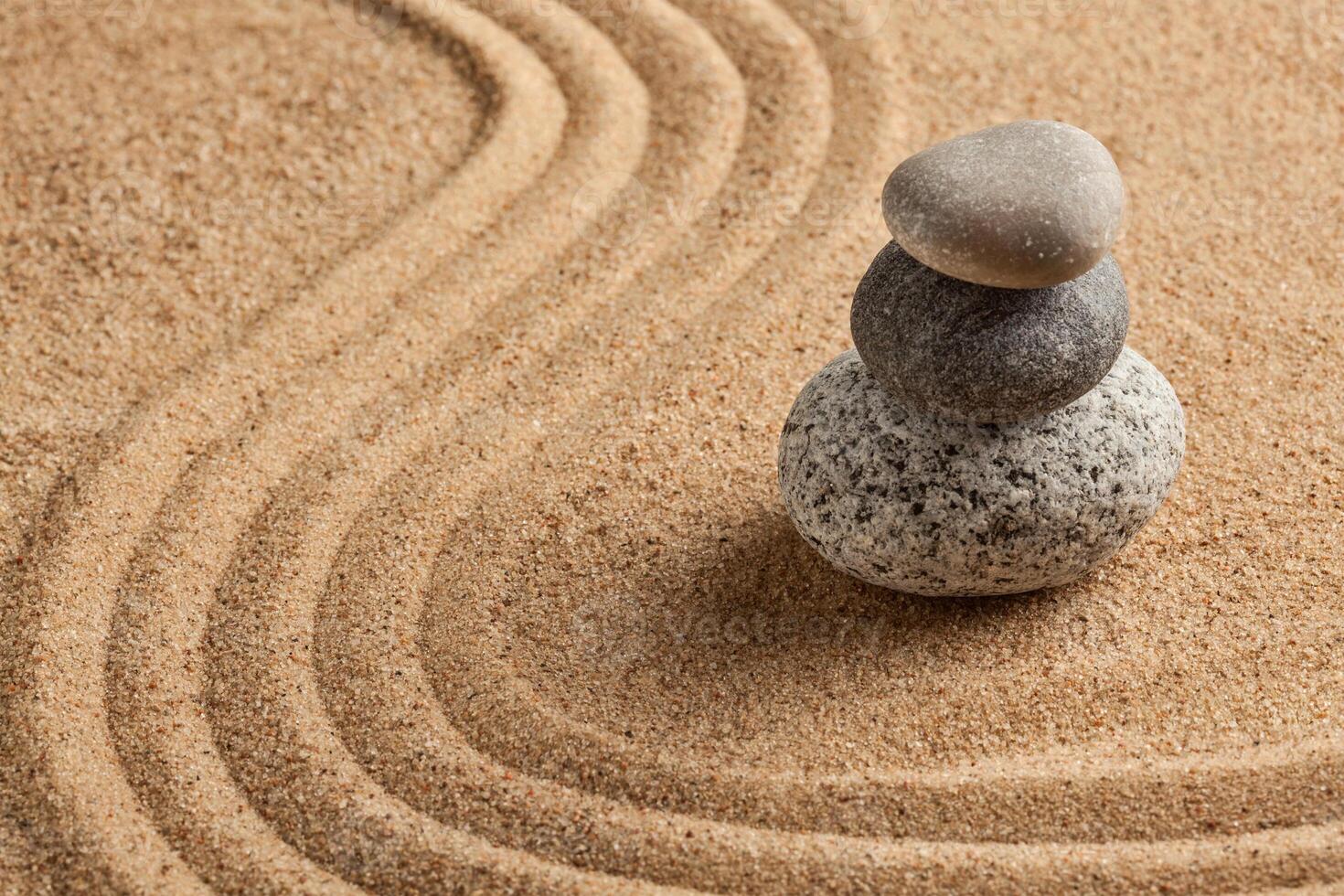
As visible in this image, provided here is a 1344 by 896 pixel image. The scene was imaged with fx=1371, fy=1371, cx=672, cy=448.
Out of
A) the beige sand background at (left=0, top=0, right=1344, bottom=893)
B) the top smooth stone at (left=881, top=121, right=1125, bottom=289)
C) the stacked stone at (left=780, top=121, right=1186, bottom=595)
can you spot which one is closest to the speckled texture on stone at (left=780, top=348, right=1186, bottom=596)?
the stacked stone at (left=780, top=121, right=1186, bottom=595)

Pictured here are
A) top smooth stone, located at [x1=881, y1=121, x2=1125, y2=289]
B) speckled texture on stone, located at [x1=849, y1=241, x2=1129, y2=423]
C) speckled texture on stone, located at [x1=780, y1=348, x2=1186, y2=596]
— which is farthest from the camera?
speckled texture on stone, located at [x1=780, y1=348, x2=1186, y2=596]

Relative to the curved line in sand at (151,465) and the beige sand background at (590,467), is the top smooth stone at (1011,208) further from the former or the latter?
the curved line in sand at (151,465)

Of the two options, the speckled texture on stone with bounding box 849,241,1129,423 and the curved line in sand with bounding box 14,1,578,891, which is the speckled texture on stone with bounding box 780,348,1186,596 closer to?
the speckled texture on stone with bounding box 849,241,1129,423

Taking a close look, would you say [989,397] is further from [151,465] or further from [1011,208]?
[151,465]

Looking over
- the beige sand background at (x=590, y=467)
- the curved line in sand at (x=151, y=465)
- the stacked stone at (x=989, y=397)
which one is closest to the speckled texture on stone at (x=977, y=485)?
the stacked stone at (x=989, y=397)

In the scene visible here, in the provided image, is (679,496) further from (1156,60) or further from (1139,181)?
(1156,60)
